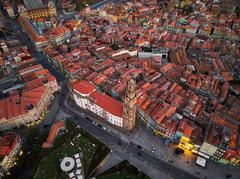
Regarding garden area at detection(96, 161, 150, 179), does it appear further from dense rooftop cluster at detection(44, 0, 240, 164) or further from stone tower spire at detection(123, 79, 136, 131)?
dense rooftop cluster at detection(44, 0, 240, 164)

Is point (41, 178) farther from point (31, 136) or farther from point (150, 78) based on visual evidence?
point (150, 78)

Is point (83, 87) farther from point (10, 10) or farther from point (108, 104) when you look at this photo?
point (10, 10)

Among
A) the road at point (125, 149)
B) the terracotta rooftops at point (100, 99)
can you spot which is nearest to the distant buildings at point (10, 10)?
the terracotta rooftops at point (100, 99)

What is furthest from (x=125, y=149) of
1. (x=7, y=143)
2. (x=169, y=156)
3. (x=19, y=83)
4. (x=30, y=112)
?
(x=19, y=83)

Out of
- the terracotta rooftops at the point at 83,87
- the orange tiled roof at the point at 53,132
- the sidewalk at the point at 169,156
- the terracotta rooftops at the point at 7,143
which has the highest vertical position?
the terracotta rooftops at the point at 83,87

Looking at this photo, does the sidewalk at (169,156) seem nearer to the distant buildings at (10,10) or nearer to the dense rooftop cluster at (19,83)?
the dense rooftop cluster at (19,83)

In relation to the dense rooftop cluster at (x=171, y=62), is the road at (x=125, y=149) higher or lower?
lower

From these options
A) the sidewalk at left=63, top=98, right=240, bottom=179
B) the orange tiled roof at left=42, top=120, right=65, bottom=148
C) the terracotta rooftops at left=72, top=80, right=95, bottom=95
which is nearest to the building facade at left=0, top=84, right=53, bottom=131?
the orange tiled roof at left=42, top=120, right=65, bottom=148

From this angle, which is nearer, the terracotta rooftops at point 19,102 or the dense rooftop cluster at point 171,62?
the dense rooftop cluster at point 171,62
